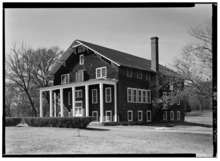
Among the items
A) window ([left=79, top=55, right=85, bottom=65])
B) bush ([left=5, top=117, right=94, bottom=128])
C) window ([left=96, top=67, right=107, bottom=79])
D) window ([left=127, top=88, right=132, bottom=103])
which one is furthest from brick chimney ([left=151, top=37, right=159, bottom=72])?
bush ([left=5, top=117, right=94, bottom=128])

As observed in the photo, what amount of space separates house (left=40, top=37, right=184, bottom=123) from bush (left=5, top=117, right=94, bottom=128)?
4499 mm

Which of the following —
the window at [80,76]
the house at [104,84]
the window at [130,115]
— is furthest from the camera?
the window at [80,76]

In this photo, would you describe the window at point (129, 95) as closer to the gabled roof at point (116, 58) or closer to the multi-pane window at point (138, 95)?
the multi-pane window at point (138, 95)

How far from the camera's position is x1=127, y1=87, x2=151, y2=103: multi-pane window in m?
28.0

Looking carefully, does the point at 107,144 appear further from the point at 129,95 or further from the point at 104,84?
the point at 129,95

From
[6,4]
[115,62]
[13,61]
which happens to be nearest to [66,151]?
[6,4]

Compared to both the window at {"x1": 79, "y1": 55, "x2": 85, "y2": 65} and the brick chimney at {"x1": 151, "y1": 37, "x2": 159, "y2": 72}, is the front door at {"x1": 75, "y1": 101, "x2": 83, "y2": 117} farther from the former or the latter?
the brick chimney at {"x1": 151, "y1": 37, "x2": 159, "y2": 72}

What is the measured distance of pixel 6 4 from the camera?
41.1ft

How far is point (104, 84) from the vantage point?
27531mm

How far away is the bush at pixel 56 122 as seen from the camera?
20.5m

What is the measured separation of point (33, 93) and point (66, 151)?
77.5 feet

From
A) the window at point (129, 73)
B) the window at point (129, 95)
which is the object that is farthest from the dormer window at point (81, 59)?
the window at point (129, 95)

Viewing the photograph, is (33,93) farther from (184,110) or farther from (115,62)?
(184,110)

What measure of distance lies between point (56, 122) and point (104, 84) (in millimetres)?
6964
